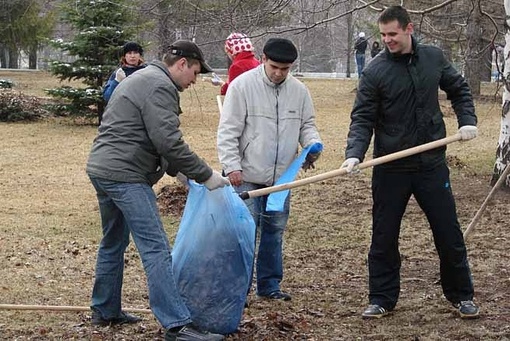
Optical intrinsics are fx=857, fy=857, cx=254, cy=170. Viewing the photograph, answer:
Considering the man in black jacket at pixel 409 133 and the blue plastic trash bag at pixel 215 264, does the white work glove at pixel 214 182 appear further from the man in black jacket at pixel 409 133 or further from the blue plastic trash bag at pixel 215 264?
the man in black jacket at pixel 409 133

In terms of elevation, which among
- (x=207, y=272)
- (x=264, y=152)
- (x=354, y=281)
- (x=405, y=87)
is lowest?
(x=354, y=281)

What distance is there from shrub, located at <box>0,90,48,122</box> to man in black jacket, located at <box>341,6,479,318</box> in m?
15.6

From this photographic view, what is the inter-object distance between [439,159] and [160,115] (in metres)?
1.77

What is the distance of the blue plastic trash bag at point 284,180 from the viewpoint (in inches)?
221

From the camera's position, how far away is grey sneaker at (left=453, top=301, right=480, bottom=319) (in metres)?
5.29

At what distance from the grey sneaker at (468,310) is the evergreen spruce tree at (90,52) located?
12401 millimetres

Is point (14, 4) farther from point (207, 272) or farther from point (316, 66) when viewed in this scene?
point (207, 272)

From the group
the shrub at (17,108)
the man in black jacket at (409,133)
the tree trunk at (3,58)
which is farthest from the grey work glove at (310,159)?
the tree trunk at (3,58)

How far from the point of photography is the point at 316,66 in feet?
169

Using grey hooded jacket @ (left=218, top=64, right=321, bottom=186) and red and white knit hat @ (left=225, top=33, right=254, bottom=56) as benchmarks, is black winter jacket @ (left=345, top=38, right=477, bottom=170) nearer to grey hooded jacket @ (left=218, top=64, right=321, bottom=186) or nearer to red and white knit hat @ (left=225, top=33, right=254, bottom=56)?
grey hooded jacket @ (left=218, top=64, right=321, bottom=186)

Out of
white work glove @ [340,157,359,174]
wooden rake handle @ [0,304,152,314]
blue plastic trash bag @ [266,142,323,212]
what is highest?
white work glove @ [340,157,359,174]

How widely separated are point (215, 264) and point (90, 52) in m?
13.7

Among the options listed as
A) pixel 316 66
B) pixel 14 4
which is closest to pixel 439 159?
pixel 14 4

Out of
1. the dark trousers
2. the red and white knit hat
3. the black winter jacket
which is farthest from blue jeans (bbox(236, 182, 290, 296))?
the red and white knit hat
